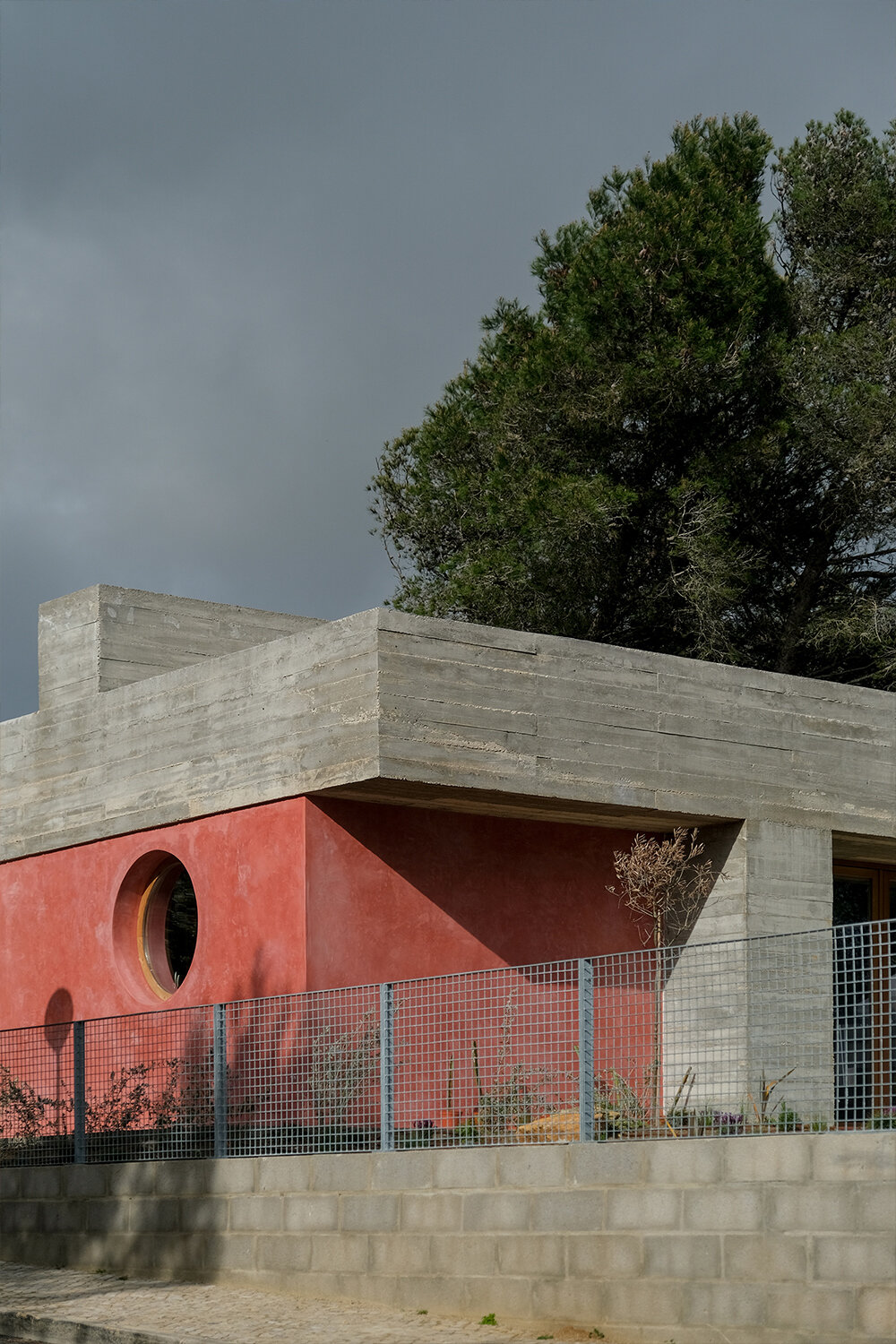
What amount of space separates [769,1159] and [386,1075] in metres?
3.21

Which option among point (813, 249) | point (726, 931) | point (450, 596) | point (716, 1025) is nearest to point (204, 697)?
point (726, 931)

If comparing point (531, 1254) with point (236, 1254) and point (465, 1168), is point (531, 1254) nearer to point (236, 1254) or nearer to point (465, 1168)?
point (465, 1168)

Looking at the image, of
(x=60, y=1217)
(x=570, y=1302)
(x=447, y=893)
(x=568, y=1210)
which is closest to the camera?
(x=570, y=1302)

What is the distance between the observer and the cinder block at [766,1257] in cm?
964

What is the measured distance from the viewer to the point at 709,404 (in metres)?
26.2

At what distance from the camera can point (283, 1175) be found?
12859 millimetres

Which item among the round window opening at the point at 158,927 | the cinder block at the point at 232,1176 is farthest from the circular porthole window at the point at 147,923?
the cinder block at the point at 232,1176

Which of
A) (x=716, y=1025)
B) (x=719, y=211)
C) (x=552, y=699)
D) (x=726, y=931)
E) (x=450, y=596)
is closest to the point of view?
(x=716, y=1025)

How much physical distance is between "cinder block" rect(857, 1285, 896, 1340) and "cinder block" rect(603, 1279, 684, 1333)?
1212 mm

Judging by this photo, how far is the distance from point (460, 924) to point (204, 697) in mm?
3025

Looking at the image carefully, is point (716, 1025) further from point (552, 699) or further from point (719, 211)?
point (719, 211)

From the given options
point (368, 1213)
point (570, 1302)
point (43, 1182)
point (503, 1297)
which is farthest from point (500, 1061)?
point (43, 1182)

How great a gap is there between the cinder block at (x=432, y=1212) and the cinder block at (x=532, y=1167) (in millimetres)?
390

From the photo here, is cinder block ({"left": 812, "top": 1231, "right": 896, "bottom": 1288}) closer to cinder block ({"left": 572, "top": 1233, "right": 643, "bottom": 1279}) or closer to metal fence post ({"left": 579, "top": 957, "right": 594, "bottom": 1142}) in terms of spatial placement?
cinder block ({"left": 572, "top": 1233, "right": 643, "bottom": 1279})
